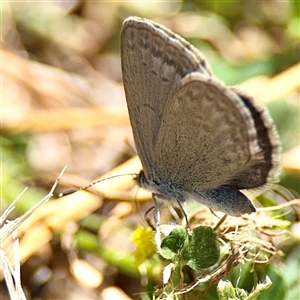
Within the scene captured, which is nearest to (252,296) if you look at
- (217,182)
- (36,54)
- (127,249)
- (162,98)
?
(217,182)

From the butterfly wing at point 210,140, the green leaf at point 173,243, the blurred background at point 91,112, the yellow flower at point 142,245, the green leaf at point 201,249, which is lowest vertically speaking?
the blurred background at point 91,112

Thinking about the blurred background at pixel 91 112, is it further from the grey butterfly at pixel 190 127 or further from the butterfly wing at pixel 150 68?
the butterfly wing at pixel 150 68

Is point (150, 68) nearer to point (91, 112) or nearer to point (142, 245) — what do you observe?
point (142, 245)

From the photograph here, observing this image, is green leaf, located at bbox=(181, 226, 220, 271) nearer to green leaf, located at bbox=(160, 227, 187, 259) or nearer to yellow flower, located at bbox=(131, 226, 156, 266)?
green leaf, located at bbox=(160, 227, 187, 259)

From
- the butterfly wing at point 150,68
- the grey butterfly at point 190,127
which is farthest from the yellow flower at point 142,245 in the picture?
the butterfly wing at point 150,68

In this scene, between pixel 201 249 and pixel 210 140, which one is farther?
pixel 210 140

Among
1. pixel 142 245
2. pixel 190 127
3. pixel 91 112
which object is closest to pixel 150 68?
pixel 190 127

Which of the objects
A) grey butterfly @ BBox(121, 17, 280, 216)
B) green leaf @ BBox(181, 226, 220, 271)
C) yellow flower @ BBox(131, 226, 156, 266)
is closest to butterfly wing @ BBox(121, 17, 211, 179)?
grey butterfly @ BBox(121, 17, 280, 216)
